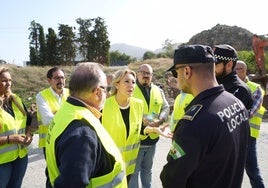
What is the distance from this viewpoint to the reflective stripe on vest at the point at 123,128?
3814 millimetres

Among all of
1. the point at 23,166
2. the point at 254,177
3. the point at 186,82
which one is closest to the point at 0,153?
the point at 23,166

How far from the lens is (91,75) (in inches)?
87.1

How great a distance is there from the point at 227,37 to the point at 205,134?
44.6 m

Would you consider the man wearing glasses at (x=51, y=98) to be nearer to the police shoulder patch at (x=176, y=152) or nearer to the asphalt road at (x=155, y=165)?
Result: the asphalt road at (x=155, y=165)

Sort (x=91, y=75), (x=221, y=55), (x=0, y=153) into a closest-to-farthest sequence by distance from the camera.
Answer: (x=91, y=75) < (x=221, y=55) < (x=0, y=153)

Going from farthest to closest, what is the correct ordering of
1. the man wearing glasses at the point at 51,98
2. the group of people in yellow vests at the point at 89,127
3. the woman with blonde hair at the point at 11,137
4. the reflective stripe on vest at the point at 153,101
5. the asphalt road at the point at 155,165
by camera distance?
the asphalt road at the point at 155,165
the reflective stripe on vest at the point at 153,101
the man wearing glasses at the point at 51,98
the woman with blonde hair at the point at 11,137
the group of people in yellow vests at the point at 89,127

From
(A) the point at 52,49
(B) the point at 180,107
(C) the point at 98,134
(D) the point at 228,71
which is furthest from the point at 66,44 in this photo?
(C) the point at 98,134

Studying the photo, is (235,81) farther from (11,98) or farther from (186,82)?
(11,98)

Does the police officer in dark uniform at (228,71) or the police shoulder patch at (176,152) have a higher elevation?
the police officer in dark uniform at (228,71)

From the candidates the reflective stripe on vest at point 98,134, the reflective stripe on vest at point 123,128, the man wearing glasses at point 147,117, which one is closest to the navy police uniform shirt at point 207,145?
the reflective stripe on vest at point 98,134

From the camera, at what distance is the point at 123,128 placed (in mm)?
3840

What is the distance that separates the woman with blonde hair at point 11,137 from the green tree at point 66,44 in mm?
31132

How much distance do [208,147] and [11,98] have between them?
2900 millimetres

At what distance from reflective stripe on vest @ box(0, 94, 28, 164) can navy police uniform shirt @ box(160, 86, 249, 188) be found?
233 cm
